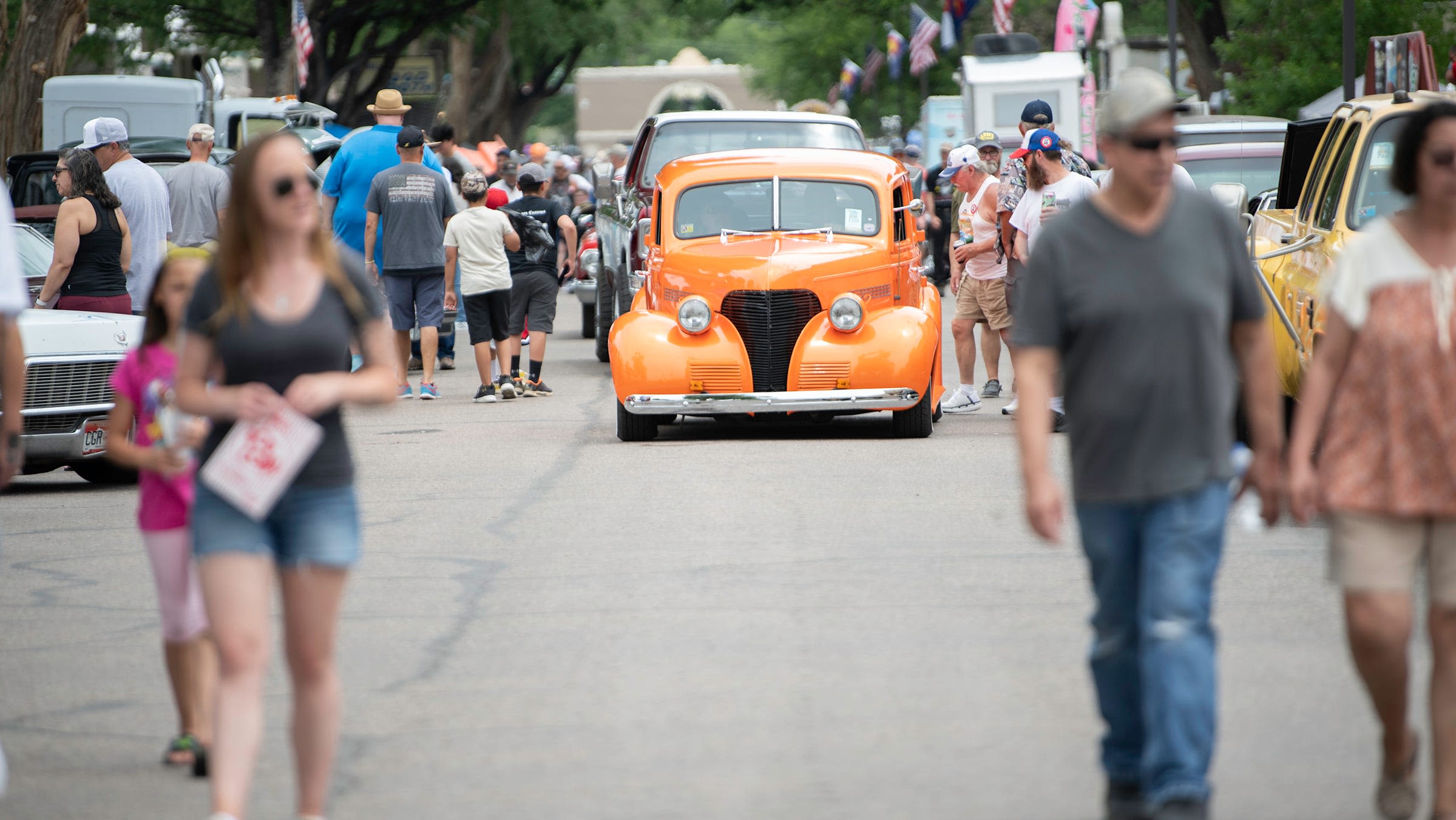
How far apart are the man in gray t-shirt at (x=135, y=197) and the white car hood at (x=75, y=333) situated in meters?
2.27

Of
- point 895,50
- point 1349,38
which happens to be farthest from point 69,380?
point 895,50

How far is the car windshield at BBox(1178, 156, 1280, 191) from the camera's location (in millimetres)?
17281

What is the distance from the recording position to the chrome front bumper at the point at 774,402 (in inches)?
466

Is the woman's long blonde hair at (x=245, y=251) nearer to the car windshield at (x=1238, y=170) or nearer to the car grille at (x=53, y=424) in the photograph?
A: the car grille at (x=53, y=424)

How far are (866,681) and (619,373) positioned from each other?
6.08 m

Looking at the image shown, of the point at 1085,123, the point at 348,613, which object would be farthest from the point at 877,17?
the point at 348,613

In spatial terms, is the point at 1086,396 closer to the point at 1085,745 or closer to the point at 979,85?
the point at 1085,745

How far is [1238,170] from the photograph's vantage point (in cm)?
1734

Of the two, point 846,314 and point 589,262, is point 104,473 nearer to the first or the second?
point 846,314

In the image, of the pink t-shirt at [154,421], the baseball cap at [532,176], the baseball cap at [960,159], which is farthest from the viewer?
the baseball cap at [532,176]

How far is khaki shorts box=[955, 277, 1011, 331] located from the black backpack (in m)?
3.65

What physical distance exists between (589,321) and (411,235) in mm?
7025

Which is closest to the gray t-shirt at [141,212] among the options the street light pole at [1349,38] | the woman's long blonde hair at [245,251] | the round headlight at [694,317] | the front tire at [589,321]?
the round headlight at [694,317]

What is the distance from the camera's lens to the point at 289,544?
4395mm
